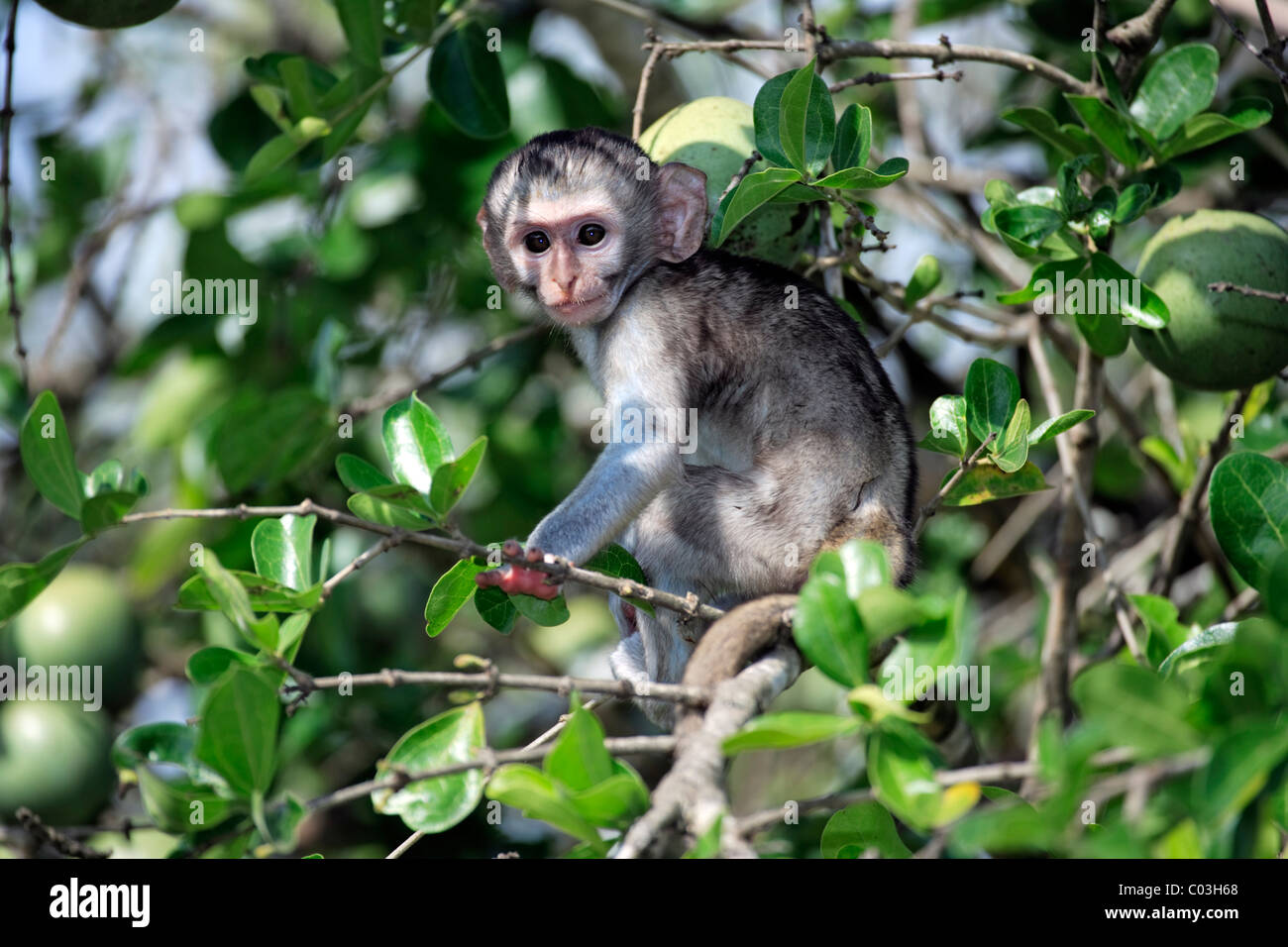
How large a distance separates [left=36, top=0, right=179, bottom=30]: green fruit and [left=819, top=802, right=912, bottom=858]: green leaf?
286 cm

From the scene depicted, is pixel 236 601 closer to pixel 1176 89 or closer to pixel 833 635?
pixel 833 635

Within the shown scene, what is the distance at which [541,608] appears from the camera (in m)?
3.09

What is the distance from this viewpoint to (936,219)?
490 cm

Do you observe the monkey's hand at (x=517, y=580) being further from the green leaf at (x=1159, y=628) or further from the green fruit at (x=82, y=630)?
the green fruit at (x=82, y=630)

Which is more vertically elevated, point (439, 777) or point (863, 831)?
point (439, 777)

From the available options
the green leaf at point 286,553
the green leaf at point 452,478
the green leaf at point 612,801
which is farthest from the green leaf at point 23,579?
the green leaf at point 612,801

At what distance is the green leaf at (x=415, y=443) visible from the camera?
274 centimetres

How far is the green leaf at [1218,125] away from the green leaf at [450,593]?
7.23 ft

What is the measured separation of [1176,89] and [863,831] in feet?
7.19

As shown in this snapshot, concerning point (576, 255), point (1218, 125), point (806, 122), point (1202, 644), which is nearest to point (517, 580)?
point (806, 122)

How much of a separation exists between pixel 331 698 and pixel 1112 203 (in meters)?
3.70

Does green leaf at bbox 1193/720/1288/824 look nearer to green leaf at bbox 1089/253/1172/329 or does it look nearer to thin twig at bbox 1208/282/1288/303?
thin twig at bbox 1208/282/1288/303

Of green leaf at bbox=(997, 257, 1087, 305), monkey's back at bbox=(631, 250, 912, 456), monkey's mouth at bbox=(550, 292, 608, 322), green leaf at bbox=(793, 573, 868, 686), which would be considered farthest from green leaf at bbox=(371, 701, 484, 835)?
green leaf at bbox=(997, 257, 1087, 305)

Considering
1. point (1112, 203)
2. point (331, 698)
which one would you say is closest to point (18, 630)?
point (331, 698)
